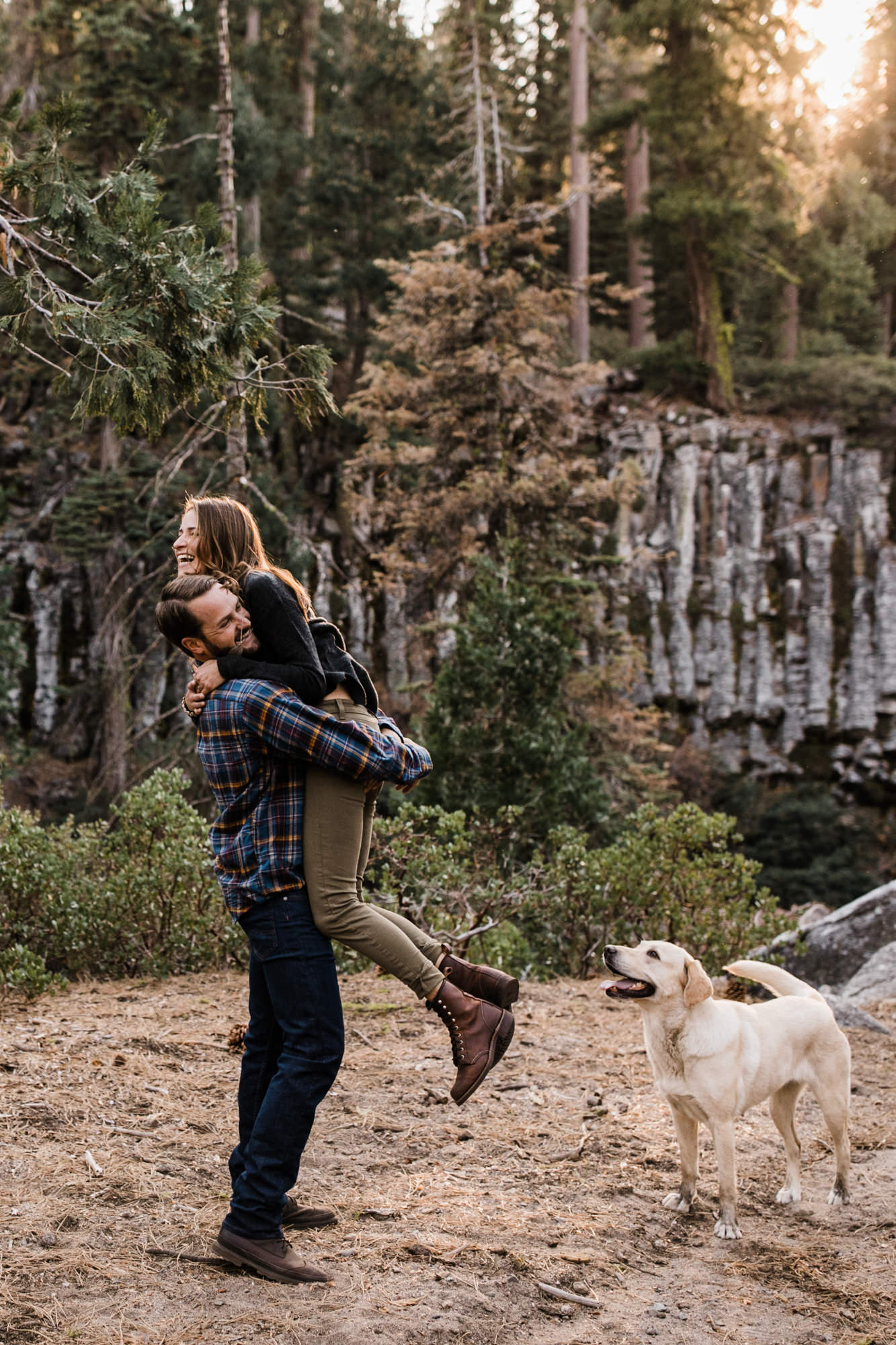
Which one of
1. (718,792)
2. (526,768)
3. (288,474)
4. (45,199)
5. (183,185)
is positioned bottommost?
(718,792)

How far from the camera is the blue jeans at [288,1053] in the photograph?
8.79 feet

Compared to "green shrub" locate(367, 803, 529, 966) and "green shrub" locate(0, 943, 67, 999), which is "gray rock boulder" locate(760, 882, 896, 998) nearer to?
"green shrub" locate(367, 803, 529, 966)

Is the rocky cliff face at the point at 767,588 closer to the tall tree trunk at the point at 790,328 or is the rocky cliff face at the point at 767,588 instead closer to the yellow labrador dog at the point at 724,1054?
the tall tree trunk at the point at 790,328

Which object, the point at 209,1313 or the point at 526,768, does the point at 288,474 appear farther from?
the point at 209,1313

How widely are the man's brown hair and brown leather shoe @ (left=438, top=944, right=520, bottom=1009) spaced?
1181 mm

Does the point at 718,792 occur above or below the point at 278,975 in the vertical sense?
below

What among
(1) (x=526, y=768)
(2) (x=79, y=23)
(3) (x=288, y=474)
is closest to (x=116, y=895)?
(1) (x=526, y=768)

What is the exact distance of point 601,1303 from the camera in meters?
2.82

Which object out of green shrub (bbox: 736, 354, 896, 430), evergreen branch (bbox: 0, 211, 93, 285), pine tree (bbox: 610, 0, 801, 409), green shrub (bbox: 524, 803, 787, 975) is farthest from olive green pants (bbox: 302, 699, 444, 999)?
green shrub (bbox: 736, 354, 896, 430)

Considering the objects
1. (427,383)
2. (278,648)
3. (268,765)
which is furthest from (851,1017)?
(427,383)

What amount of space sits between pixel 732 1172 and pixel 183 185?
58.3ft

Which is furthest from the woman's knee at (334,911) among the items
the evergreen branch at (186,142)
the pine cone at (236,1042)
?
the evergreen branch at (186,142)

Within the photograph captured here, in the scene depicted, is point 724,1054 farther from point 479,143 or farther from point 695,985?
point 479,143

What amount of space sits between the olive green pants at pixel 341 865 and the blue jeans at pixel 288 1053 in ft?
0.19
